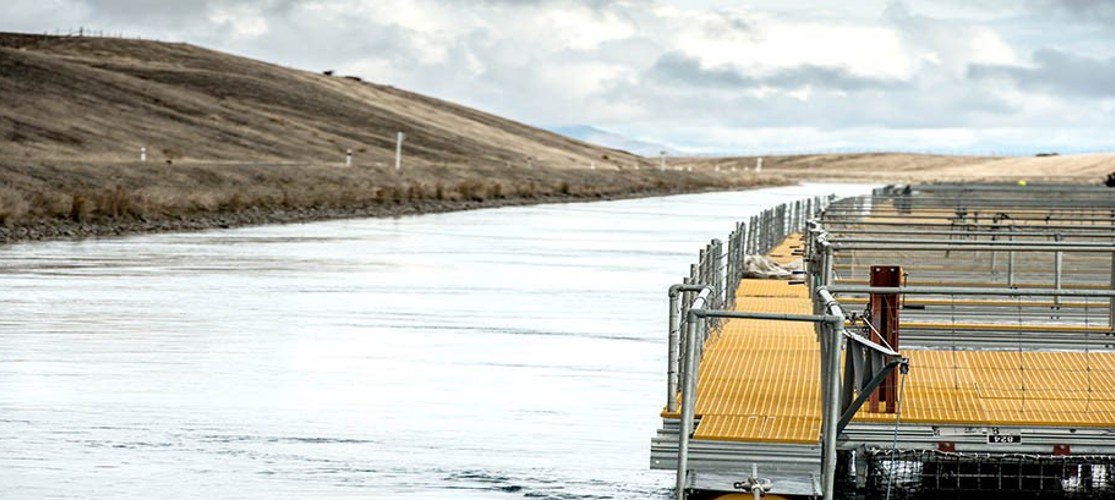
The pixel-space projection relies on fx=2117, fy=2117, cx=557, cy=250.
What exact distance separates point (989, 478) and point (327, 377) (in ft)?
22.5

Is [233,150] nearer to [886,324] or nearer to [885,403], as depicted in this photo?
[886,324]

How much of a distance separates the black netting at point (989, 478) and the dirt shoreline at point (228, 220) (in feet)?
107

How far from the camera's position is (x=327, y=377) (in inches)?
744

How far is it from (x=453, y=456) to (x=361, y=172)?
79.7 meters

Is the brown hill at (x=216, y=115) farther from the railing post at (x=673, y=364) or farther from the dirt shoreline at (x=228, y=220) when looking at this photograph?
the railing post at (x=673, y=364)

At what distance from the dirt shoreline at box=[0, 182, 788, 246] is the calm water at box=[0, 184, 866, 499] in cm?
921

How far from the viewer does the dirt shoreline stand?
4712 centimetres

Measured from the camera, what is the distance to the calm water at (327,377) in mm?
13586

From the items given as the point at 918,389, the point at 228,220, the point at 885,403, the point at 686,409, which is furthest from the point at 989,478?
the point at 228,220

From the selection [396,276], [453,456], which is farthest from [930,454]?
[396,276]

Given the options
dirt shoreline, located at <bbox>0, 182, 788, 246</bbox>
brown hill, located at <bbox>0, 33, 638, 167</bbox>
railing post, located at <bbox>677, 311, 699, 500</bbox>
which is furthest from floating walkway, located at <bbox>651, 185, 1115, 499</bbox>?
brown hill, located at <bbox>0, 33, 638, 167</bbox>

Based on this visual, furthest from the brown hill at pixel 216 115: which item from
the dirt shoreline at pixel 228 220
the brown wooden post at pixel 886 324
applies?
the brown wooden post at pixel 886 324

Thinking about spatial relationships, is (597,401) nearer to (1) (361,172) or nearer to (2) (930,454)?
(2) (930,454)

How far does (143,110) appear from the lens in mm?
122500
